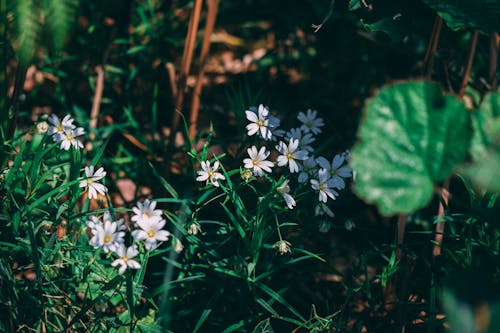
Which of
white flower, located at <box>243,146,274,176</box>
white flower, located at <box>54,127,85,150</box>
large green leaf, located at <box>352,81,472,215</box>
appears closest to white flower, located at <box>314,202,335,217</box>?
white flower, located at <box>243,146,274,176</box>

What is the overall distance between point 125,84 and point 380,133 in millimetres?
1283

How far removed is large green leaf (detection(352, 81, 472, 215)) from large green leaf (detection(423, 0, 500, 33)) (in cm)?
34

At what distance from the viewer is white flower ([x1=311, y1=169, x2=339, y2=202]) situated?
53.7 inches

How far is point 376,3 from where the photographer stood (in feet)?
4.72

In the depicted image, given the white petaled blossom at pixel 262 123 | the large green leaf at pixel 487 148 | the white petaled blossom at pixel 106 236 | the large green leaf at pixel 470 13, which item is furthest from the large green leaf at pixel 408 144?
the white petaled blossom at pixel 106 236

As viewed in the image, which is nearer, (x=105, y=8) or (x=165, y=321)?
(x=165, y=321)

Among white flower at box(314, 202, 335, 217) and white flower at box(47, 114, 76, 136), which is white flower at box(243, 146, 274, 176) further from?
white flower at box(47, 114, 76, 136)

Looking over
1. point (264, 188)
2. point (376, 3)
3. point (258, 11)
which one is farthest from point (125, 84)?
point (376, 3)

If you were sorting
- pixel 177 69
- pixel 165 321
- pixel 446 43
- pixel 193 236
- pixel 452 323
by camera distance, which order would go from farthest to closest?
pixel 177 69 < pixel 446 43 < pixel 193 236 < pixel 165 321 < pixel 452 323

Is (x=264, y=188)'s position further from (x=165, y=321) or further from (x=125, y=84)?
(x=125, y=84)

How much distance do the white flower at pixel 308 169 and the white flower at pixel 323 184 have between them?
1.7 inches

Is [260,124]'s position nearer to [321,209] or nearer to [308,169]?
[308,169]

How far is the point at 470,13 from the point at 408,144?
1.62ft

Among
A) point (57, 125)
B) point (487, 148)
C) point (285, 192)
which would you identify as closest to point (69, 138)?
point (57, 125)
